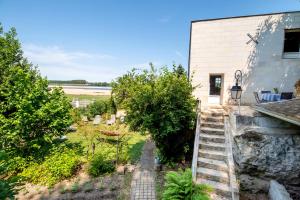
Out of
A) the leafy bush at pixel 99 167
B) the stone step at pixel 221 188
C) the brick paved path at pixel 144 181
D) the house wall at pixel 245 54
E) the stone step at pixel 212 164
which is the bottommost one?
the brick paved path at pixel 144 181

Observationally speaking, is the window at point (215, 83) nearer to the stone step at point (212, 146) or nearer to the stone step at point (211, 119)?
the stone step at point (211, 119)

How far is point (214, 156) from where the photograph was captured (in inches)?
279

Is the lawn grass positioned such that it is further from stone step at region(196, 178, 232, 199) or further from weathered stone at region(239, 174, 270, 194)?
weathered stone at region(239, 174, 270, 194)

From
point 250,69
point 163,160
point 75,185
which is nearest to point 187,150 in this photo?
point 163,160

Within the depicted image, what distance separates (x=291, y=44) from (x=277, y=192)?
9053mm

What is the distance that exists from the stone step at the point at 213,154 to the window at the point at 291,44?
7628 mm

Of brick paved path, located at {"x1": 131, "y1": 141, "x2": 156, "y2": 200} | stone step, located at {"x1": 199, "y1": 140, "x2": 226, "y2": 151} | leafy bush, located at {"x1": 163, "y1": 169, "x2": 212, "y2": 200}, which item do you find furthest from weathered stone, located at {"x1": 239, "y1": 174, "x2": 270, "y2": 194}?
brick paved path, located at {"x1": 131, "y1": 141, "x2": 156, "y2": 200}

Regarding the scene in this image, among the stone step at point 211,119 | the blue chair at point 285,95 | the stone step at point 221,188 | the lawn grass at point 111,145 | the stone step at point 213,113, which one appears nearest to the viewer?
the stone step at point 221,188

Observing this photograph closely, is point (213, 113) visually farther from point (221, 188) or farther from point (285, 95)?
point (221, 188)

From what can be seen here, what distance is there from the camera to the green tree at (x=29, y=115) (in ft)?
26.6

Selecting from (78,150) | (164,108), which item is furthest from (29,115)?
(164,108)

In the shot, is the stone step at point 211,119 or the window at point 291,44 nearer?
the stone step at point 211,119

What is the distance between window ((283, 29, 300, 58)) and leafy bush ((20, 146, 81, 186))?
12634 millimetres

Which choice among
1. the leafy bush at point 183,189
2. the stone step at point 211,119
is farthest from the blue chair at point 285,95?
the leafy bush at point 183,189
